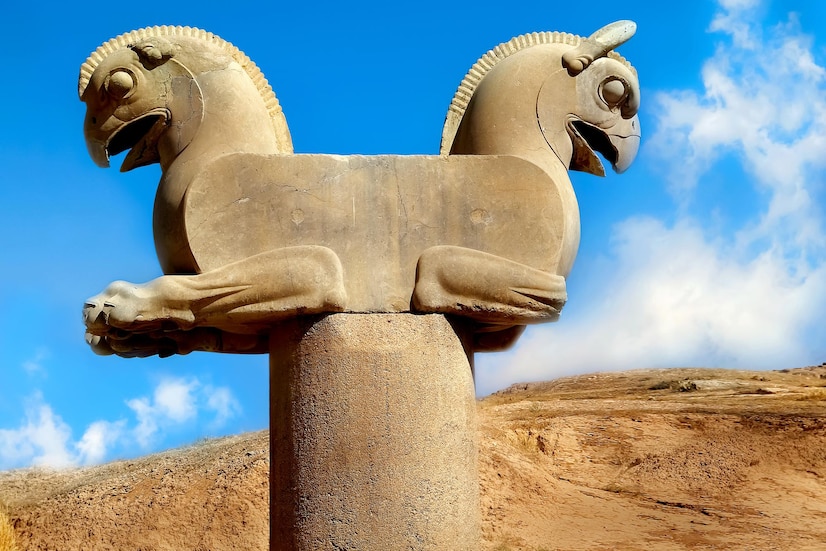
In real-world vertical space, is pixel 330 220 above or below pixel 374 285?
above

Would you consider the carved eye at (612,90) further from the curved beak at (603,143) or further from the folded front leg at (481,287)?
the folded front leg at (481,287)

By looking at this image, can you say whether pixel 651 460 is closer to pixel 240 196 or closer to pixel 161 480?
pixel 161 480

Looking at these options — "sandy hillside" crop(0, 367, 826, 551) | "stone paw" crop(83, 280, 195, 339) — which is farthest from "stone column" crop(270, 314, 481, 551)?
"sandy hillside" crop(0, 367, 826, 551)

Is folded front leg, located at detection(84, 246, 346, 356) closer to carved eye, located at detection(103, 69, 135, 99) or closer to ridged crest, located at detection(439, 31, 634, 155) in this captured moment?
carved eye, located at detection(103, 69, 135, 99)

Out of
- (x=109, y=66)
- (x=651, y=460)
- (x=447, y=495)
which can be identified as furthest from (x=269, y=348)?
(x=651, y=460)

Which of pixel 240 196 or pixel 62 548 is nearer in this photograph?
pixel 240 196

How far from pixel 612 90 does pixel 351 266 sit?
1625mm

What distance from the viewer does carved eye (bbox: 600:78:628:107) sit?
17.0 ft

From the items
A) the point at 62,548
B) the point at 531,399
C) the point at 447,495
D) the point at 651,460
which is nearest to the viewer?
the point at 447,495

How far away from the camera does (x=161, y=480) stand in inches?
462

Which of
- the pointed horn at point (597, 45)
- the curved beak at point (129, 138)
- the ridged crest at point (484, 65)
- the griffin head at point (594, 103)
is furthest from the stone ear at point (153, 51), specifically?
the pointed horn at point (597, 45)

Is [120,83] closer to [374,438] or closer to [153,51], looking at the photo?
[153,51]

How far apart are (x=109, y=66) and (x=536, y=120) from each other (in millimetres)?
2082

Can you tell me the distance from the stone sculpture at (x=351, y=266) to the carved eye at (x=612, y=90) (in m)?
0.02
